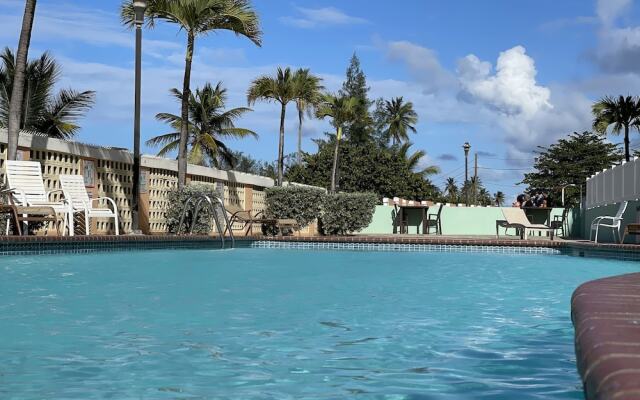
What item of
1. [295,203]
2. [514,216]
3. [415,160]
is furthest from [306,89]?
[415,160]

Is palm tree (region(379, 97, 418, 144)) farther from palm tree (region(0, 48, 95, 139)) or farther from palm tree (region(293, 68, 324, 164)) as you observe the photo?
palm tree (region(0, 48, 95, 139))

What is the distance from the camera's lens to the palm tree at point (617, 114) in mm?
30297

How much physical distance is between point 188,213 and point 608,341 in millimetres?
14436

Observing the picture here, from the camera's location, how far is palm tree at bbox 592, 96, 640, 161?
30297 millimetres

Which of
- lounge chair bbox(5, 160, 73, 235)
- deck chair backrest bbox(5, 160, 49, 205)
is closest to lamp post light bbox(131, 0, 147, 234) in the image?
lounge chair bbox(5, 160, 73, 235)

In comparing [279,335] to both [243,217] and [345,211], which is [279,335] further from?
[345,211]

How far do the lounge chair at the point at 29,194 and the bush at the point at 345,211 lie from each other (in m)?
8.30

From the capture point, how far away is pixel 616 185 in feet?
53.3

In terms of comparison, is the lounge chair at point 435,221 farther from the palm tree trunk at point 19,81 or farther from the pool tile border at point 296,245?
the palm tree trunk at point 19,81

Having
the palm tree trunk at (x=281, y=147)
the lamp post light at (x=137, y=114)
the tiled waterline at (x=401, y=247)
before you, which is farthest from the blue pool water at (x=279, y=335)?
the palm tree trunk at (x=281, y=147)

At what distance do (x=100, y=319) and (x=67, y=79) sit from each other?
74.3 feet

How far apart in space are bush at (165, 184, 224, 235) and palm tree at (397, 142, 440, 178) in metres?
35.6

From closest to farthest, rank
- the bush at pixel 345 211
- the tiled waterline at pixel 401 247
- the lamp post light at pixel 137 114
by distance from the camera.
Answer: the lamp post light at pixel 137 114
the tiled waterline at pixel 401 247
the bush at pixel 345 211

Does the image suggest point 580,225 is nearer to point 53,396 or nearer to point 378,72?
point 378,72
